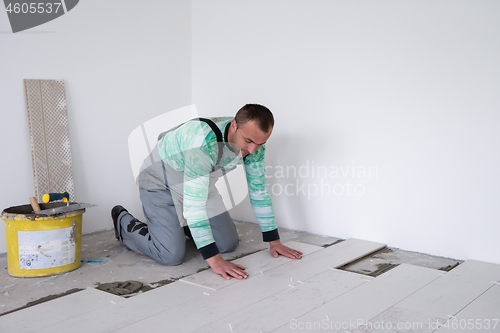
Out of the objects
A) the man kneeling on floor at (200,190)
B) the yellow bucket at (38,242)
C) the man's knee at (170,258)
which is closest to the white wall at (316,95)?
the yellow bucket at (38,242)

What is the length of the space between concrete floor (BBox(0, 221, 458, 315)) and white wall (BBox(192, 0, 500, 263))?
195 millimetres

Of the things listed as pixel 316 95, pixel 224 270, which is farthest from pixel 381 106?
pixel 224 270

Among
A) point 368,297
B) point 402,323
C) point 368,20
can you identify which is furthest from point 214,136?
point 368,20

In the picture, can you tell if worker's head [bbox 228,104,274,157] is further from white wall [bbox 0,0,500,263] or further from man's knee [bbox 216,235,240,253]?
white wall [bbox 0,0,500,263]

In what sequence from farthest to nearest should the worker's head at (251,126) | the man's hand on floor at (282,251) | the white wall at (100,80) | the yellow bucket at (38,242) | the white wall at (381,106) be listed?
the white wall at (100,80)
the man's hand on floor at (282,251)
the white wall at (381,106)
the yellow bucket at (38,242)
the worker's head at (251,126)

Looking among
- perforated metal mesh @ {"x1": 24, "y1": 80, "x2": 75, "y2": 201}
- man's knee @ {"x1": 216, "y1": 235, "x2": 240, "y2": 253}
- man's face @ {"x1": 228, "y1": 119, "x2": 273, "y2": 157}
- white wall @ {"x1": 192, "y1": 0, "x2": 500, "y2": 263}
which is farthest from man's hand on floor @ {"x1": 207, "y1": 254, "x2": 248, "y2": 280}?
perforated metal mesh @ {"x1": 24, "y1": 80, "x2": 75, "y2": 201}

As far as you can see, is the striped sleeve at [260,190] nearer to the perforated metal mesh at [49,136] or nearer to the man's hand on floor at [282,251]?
the man's hand on floor at [282,251]

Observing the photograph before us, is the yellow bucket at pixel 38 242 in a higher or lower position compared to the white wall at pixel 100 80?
lower

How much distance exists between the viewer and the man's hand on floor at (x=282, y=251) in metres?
2.44

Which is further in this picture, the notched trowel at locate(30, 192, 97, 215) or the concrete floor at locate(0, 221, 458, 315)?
the notched trowel at locate(30, 192, 97, 215)

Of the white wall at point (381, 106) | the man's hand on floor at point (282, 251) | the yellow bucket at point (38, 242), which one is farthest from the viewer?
the man's hand on floor at point (282, 251)

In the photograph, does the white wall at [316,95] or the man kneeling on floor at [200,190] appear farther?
the white wall at [316,95]

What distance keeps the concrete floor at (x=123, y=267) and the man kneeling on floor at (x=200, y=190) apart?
10 centimetres

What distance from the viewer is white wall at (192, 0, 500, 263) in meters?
2.33
